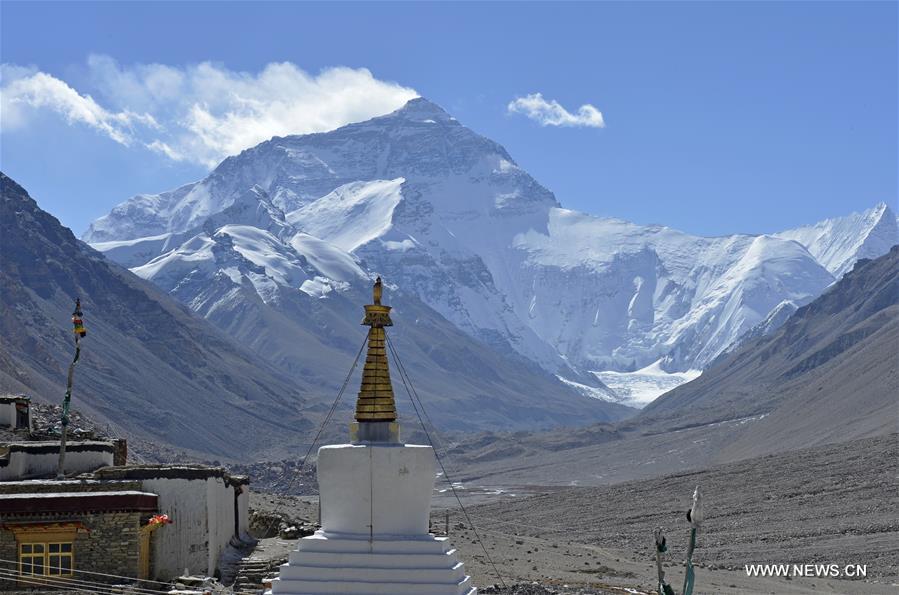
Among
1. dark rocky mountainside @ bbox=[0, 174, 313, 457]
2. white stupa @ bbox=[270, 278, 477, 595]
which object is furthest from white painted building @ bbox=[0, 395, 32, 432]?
dark rocky mountainside @ bbox=[0, 174, 313, 457]

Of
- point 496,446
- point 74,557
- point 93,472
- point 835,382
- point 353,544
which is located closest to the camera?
point 353,544

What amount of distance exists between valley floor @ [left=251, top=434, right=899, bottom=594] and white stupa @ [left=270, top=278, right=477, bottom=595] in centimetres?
1305

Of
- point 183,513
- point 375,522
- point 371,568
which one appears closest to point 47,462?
point 183,513

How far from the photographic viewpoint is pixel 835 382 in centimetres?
12319

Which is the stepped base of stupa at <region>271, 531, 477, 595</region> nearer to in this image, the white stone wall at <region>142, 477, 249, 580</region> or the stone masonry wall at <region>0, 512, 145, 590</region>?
the stone masonry wall at <region>0, 512, 145, 590</region>

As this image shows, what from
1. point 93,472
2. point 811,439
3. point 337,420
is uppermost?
point 337,420

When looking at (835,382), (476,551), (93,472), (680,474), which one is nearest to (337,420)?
(835,382)

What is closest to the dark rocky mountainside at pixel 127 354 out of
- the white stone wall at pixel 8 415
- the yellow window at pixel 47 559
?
the white stone wall at pixel 8 415

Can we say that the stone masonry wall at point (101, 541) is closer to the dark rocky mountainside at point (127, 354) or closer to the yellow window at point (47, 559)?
the yellow window at point (47, 559)

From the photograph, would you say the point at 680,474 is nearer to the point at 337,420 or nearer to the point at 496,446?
the point at 496,446

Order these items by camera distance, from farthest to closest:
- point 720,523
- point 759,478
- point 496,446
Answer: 1. point 496,446
2. point 759,478
3. point 720,523

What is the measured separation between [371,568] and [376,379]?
8.78 feet

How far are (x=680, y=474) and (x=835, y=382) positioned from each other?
34.9 m

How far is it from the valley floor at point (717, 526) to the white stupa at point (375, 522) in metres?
13.1
